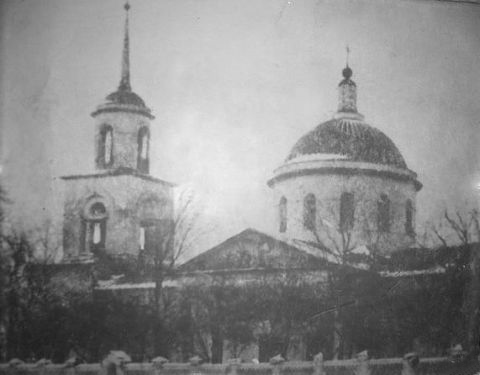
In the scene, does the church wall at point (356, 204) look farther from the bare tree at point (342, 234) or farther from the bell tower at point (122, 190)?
the bell tower at point (122, 190)

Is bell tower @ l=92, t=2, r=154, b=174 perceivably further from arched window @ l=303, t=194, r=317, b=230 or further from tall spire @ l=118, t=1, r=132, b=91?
arched window @ l=303, t=194, r=317, b=230

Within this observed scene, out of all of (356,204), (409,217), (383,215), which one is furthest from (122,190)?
(409,217)

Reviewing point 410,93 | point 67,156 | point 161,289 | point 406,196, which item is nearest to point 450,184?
point 406,196

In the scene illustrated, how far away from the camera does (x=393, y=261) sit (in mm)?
5430

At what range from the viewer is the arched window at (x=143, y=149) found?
5012 mm

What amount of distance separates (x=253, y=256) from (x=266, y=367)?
0.77 meters

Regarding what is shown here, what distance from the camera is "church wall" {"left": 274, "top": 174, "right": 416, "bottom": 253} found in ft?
17.4

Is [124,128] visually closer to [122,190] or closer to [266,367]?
[122,190]

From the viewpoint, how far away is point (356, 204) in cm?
542

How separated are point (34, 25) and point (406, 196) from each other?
116 inches

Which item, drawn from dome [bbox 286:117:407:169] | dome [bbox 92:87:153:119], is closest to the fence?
dome [bbox 286:117:407:169]

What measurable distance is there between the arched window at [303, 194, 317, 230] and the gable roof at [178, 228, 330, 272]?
0.22 meters

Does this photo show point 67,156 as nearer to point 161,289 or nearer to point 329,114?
point 161,289

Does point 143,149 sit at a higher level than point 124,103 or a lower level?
lower
